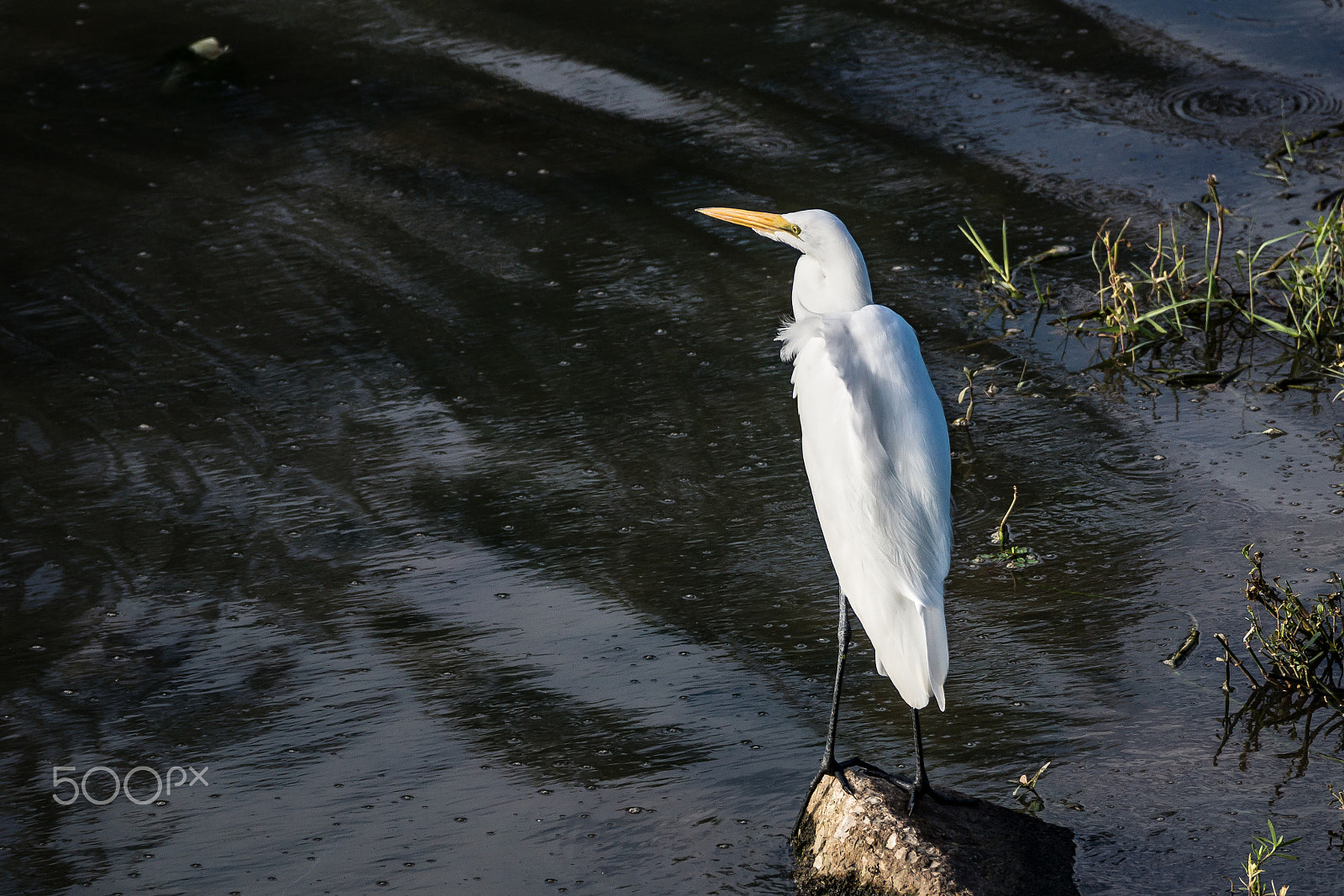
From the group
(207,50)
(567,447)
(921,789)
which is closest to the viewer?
(921,789)

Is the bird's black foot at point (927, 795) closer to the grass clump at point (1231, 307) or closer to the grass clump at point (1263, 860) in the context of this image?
the grass clump at point (1263, 860)

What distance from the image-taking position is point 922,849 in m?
2.37

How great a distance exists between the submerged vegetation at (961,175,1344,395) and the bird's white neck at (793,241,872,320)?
169 cm

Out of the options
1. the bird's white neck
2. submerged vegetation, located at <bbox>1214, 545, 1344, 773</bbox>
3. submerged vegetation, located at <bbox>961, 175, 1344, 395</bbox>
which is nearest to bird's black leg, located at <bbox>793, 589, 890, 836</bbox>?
the bird's white neck

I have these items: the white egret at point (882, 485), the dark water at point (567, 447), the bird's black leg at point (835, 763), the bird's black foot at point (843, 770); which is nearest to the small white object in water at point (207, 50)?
the dark water at point (567, 447)

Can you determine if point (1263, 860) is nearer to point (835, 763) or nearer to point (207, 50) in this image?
point (835, 763)

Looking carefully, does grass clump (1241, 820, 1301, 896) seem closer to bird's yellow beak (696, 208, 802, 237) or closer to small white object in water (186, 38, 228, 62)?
bird's yellow beak (696, 208, 802, 237)

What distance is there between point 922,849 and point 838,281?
3.80ft

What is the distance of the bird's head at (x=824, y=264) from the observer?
2783 mm

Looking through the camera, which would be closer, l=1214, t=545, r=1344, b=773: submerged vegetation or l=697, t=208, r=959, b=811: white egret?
l=697, t=208, r=959, b=811: white egret

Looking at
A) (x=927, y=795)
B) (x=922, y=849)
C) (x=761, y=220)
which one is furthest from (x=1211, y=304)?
(x=922, y=849)

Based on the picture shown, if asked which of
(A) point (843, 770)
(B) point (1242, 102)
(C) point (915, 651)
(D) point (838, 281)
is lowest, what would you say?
(A) point (843, 770)

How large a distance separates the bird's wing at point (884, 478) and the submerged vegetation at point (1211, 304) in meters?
1.87

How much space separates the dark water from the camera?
2783mm
